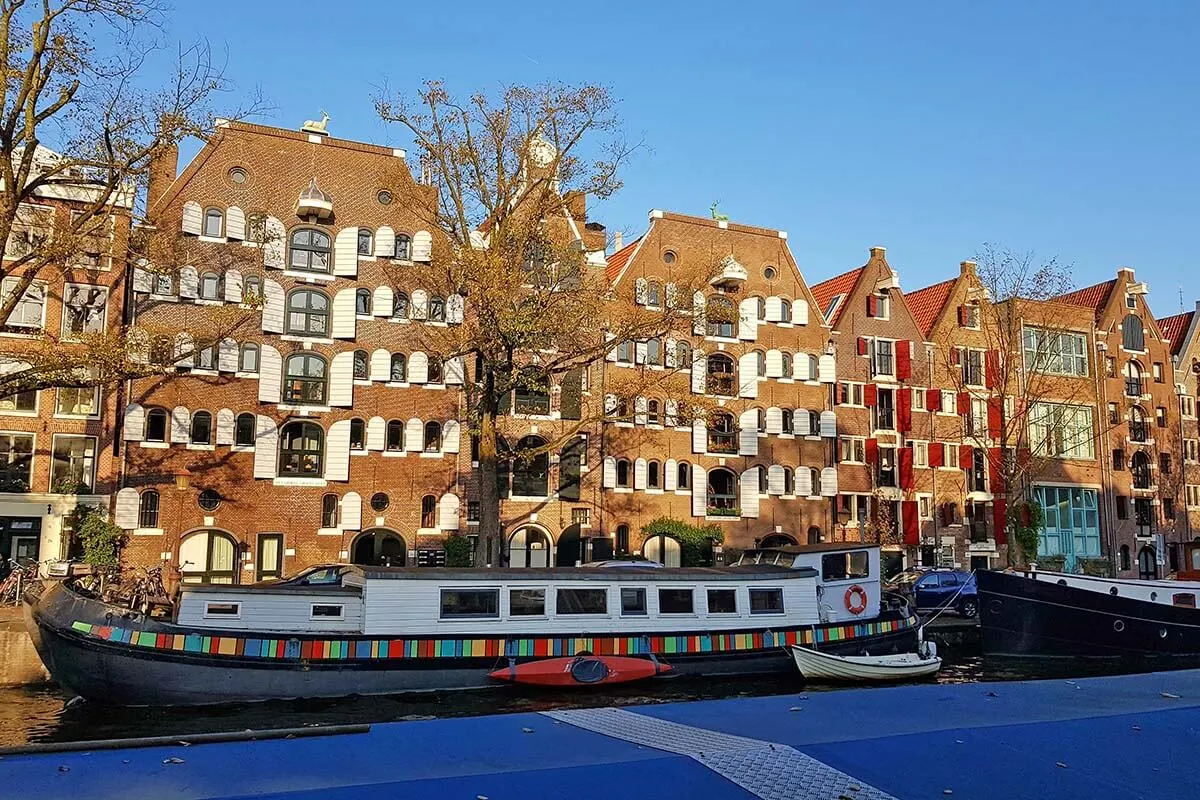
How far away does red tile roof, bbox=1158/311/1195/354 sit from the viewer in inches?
2336

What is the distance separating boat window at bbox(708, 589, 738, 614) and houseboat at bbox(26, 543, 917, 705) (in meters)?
0.04

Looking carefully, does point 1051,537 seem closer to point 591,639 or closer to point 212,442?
point 591,639

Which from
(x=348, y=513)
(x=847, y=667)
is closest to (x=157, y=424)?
(x=348, y=513)

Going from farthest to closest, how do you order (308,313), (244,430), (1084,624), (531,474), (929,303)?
1. (929,303)
2. (531,474)
3. (308,313)
4. (244,430)
5. (1084,624)

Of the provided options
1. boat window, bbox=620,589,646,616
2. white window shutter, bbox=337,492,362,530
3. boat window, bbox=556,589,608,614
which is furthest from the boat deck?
white window shutter, bbox=337,492,362,530

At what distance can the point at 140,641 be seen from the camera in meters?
20.1

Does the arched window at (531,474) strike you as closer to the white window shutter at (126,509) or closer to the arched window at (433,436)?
the arched window at (433,436)

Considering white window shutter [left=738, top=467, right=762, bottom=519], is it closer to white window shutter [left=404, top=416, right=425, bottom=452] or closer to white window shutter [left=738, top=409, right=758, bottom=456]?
white window shutter [left=738, top=409, right=758, bottom=456]

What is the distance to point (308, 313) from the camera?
36812 mm

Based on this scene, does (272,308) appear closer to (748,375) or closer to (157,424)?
(157,424)

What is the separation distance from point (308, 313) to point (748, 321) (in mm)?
18319

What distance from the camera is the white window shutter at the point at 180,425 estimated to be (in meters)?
34.2

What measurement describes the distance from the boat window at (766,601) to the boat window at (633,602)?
3040 mm

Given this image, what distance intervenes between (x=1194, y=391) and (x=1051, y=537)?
14.8m
